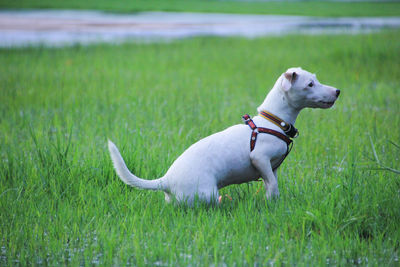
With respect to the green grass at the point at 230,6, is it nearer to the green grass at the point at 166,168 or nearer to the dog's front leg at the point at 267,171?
the green grass at the point at 166,168

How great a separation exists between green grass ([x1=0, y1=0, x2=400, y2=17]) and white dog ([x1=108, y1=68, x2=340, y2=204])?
19.2 meters

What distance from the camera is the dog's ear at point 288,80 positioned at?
3249 mm

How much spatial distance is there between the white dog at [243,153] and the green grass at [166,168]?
170 mm

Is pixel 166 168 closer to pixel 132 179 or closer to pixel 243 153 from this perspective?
pixel 132 179

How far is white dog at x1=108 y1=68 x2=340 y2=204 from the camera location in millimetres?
3205

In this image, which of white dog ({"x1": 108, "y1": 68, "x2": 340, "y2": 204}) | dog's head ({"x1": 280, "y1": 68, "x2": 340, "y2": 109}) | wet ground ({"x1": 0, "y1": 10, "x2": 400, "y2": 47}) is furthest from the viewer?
wet ground ({"x1": 0, "y1": 10, "x2": 400, "y2": 47})

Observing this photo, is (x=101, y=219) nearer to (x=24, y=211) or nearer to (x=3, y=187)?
(x=24, y=211)

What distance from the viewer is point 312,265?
2643mm

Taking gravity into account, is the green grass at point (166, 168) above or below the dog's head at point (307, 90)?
below

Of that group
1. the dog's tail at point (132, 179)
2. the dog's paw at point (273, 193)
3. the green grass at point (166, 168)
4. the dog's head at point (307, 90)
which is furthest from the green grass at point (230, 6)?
the dog's tail at point (132, 179)

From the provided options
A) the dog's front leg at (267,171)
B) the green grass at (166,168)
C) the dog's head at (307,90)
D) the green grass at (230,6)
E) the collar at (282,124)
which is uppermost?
the green grass at (230,6)

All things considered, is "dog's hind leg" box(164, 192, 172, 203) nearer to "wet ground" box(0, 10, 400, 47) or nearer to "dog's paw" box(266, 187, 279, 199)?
"dog's paw" box(266, 187, 279, 199)

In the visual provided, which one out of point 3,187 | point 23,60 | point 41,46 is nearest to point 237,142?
point 3,187

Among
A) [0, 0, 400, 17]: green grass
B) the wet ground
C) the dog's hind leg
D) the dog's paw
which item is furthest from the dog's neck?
[0, 0, 400, 17]: green grass
